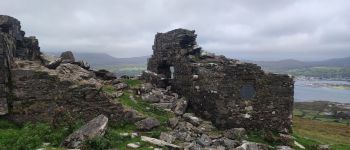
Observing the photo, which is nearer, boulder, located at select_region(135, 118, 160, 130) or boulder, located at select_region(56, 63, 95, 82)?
boulder, located at select_region(135, 118, 160, 130)

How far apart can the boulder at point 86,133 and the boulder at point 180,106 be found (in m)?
5.25

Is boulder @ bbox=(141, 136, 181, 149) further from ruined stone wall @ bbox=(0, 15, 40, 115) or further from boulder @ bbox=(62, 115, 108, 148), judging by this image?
ruined stone wall @ bbox=(0, 15, 40, 115)

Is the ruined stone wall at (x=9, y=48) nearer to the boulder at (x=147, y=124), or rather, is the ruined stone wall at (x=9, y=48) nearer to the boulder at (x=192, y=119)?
the boulder at (x=147, y=124)

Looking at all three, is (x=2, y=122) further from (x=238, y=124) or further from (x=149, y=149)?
(x=238, y=124)

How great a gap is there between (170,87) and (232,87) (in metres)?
5.17

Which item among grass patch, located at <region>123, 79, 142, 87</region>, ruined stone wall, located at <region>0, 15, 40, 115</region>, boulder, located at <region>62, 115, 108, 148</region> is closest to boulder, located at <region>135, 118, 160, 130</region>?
boulder, located at <region>62, 115, 108, 148</region>

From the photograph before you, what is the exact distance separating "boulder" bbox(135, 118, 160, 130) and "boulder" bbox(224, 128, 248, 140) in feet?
11.8

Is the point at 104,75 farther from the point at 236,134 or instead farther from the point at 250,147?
the point at 250,147

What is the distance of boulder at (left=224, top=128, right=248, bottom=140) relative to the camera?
68.5 ft

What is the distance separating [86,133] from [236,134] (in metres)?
7.91

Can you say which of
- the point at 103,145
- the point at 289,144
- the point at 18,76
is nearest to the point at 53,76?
the point at 18,76

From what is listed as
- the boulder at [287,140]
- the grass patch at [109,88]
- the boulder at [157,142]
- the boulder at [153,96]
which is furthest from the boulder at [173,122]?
the boulder at [287,140]

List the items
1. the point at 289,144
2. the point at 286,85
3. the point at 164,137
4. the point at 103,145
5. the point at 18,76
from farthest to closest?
the point at 286,85 → the point at 289,144 → the point at 18,76 → the point at 164,137 → the point at 103,145

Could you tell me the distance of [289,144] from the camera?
70.9ft
